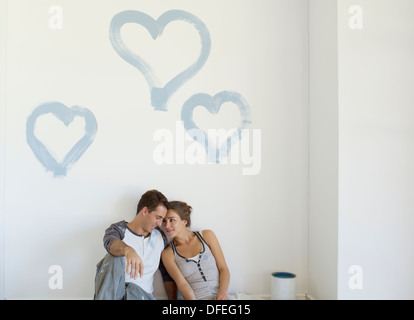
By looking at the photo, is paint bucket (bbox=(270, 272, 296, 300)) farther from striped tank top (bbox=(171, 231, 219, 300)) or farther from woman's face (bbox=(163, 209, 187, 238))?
woman's face (bbox=(163, 209, 187, 238))

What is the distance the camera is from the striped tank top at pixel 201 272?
227 centimetres

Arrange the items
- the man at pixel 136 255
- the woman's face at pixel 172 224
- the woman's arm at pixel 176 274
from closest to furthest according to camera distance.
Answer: the man at pixel 136 255, the woman's arm at pixel 176 274, the woman's face at pixel 172 224

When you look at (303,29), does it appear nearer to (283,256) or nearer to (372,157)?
(372,157)

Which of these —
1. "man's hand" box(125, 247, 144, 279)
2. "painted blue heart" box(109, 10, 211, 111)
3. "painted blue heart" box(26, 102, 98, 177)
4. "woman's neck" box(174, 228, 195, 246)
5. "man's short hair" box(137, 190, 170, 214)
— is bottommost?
"man's hand" box(125, 247, 144, 279)

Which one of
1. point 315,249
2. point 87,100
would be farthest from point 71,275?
point 315,249

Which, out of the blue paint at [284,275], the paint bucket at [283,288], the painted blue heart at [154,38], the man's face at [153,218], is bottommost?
the paint bucket at [283,288]

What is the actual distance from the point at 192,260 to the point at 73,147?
89 centimetres

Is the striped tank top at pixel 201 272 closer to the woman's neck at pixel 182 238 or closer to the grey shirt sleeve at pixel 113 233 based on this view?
the woman's neck at pixel 182 238

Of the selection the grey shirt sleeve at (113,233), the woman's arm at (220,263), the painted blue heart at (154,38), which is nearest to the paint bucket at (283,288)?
the woman's arm at (220,263)

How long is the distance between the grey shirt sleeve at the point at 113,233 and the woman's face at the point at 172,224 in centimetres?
23

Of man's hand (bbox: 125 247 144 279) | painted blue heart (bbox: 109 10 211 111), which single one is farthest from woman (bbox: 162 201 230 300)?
painted blue heart (bbox: 109 10 211 111)

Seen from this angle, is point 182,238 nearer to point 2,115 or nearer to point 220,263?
point 220,263

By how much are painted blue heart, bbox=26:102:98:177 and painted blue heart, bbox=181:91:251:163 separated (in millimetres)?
533

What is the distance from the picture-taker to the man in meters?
2.13
